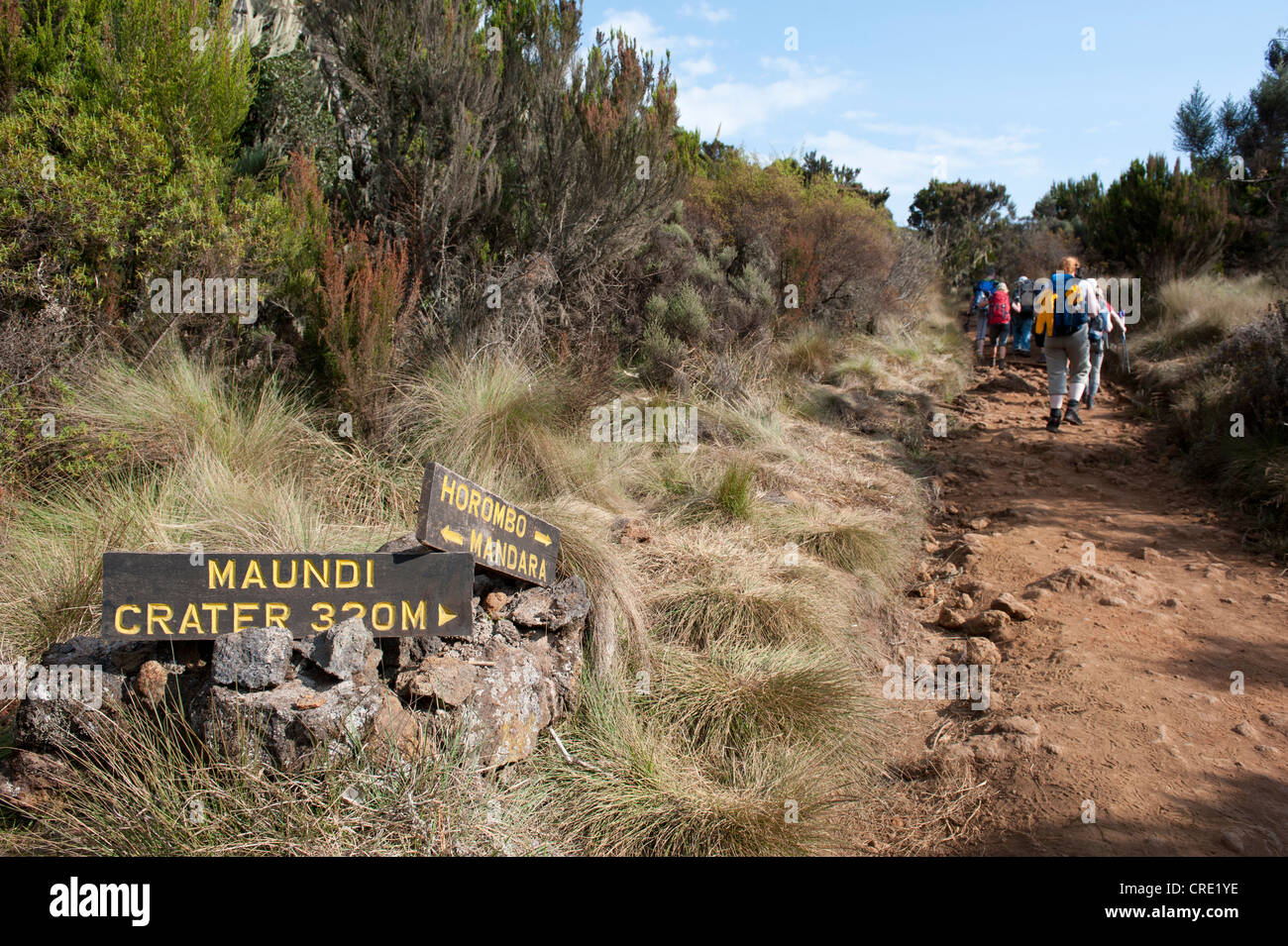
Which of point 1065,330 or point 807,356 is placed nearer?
point 1065,330

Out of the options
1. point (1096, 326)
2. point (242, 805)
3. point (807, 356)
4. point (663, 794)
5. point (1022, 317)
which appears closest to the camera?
point (242, 805)

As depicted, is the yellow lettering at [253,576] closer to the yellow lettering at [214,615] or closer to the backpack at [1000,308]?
the yellow lettering at [214,615]

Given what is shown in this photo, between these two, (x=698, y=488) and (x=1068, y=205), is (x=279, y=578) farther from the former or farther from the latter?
(x=1068, y=205)

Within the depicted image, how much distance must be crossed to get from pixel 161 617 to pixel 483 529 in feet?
3.74

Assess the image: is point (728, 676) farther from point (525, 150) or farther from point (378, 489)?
point (525, 150)

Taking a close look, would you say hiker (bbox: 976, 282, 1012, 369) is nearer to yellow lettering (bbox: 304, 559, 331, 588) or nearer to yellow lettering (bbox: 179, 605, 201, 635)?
yellow lettering (bbox: 304, 559, 331, 588)

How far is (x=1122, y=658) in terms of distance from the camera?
4.47 meters

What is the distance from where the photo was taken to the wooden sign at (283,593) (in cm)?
267

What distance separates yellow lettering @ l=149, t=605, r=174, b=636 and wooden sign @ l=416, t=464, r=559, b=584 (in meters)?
0.83

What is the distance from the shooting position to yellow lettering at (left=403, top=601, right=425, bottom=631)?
118 inches

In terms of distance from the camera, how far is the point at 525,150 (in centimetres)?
777

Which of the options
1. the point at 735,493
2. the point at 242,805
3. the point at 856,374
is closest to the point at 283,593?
the point at 242,805

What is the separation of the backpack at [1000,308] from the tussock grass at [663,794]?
1144cm

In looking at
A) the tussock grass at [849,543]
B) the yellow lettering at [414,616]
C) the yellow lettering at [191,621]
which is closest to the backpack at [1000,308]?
the tussock grass at [849,543]
